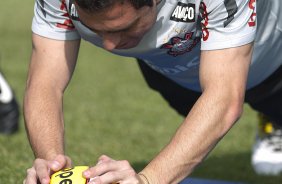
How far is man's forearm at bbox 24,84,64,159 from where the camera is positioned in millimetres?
4242

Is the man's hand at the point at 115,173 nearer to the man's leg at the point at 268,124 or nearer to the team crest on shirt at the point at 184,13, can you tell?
the team crest on shirt at the point at 184,13

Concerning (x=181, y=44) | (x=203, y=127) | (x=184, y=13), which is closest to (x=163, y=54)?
(x=181, y=44)

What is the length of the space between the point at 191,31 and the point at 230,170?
90.8 inches

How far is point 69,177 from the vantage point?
12.6 feet

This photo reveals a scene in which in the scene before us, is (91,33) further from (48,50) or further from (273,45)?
(273,45)

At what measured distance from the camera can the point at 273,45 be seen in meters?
5.09

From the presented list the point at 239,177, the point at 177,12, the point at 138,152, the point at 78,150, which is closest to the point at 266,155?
the point at 239,177

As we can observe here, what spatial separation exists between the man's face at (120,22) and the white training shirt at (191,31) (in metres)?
0.23

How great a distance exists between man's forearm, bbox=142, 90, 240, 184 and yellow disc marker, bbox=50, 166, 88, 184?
315 millimetres

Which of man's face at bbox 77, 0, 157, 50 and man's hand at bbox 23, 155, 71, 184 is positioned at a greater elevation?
man's face at bbox 77, 0, 157, 50

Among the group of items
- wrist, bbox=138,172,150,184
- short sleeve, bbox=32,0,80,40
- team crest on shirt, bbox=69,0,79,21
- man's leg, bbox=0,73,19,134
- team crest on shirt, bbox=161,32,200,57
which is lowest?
man's leg, bbox=0,73,19,134

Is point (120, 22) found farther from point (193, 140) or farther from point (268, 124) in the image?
point (268, 124)

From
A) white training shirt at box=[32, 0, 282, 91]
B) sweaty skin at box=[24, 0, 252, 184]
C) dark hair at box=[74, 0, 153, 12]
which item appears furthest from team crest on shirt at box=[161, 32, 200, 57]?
dark hair at box=[74, 0, 153, 12]

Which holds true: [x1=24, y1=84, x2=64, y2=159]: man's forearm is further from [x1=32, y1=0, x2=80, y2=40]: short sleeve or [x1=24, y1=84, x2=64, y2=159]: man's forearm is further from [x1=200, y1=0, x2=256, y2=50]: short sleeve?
[x1=200, y1=0, x2=256, y2=50]: short sleeve
